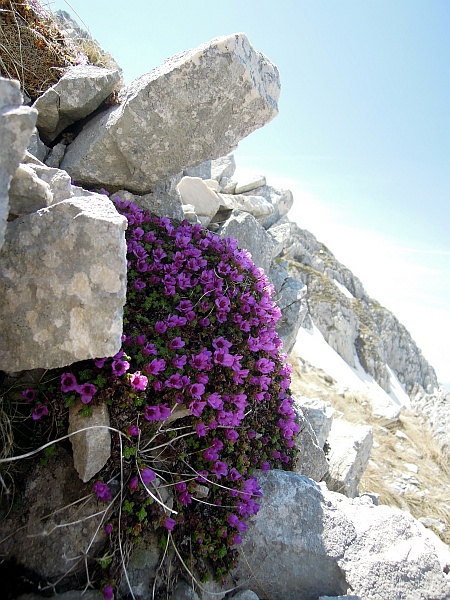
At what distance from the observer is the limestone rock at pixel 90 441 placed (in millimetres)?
3602

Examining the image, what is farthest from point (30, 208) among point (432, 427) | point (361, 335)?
point (361, 335)

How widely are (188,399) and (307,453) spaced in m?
2.83

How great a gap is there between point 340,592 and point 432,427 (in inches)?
613

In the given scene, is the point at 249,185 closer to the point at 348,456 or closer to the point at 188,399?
the point at 348,456

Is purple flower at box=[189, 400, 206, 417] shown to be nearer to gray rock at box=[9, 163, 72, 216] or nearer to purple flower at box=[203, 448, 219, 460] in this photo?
purple flower at box=[203, 448, 219, 460]

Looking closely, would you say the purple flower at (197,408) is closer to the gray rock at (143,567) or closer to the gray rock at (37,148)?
the gray rock at (143,567)

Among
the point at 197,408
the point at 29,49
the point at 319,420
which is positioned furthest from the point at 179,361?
the point at 29,49

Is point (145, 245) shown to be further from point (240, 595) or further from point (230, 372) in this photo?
point (240, 595)

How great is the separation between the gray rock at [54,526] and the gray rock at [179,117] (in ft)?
14.2

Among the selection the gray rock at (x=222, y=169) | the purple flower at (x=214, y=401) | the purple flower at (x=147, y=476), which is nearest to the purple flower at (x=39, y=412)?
the purple flower at (x=147, y=476)

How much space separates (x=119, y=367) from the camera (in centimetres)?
398

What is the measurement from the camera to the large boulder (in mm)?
4121

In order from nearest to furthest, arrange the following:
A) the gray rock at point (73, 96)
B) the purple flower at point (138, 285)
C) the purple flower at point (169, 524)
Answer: the purple flower at point (169, 524), the purple flower at point (138, 285), the gray rock at point (73, 96)

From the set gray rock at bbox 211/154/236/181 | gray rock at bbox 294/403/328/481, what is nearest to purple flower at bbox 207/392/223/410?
gray rock at bbox 294/403/328/481
